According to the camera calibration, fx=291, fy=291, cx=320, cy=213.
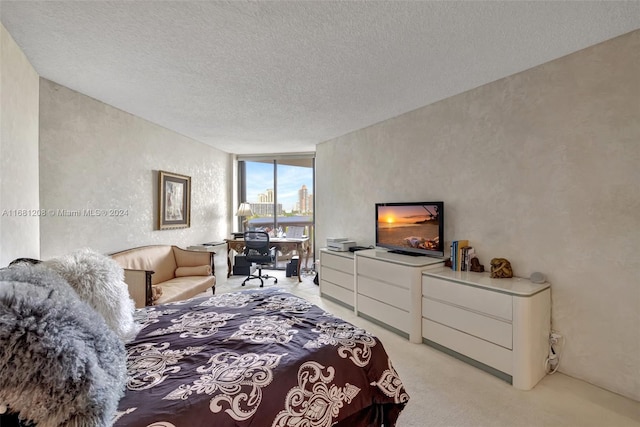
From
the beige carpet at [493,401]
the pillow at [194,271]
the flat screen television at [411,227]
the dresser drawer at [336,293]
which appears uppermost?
the flat screen television at [411,227]

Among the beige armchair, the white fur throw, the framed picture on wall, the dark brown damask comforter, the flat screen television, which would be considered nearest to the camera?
the dark brown damask comforter

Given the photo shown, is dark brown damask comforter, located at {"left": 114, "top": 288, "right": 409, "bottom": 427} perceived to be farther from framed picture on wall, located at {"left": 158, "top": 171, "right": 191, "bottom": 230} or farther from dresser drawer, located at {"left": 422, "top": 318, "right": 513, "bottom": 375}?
framed picture on wall, located at {"left": 158, "top": 171, "right": 191, "bottom": 230}

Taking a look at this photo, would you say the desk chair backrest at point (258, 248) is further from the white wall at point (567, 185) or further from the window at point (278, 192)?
the white wall at point (567, 185)

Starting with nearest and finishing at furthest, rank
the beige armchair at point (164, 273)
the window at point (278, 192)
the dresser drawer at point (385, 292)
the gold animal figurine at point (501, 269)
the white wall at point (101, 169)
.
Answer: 1. the gold animal figurine at point (501, 269)
2. the white wall at point (101, 169)
3. the beige armchair at point (164, 273)
4. the dresser drawer at point (385, 292)
5. the window at point (278, 192)

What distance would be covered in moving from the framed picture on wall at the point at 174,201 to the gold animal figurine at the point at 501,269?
13.5 ft

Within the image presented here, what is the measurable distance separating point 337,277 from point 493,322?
6.93 feet

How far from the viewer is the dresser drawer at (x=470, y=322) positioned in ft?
7.27

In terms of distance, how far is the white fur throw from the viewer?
1.54 meters

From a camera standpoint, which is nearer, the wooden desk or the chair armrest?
the chair armrest

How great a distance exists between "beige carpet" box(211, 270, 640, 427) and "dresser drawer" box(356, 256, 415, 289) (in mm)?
721

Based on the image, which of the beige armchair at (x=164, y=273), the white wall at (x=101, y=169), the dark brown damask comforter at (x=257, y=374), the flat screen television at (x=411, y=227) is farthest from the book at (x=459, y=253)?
the white wall at (x=101, y=169)

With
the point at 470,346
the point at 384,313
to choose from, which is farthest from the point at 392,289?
the point at 470,346

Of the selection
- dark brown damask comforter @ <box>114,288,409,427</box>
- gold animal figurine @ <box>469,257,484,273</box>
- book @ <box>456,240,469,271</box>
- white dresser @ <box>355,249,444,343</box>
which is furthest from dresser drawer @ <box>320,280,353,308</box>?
dark brown damask comforter @ <box>114,288,409,427</box>

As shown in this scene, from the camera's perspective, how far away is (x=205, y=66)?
2.40 m
